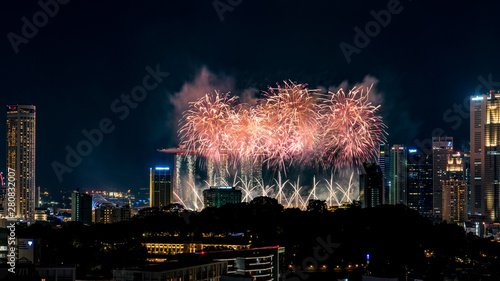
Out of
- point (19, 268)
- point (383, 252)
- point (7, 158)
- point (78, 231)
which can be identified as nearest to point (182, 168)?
point (7, 158)

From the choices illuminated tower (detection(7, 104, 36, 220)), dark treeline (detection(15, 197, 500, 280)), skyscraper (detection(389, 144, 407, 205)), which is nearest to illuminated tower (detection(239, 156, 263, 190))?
dark treeline (detection(15, 197, 500, 280))

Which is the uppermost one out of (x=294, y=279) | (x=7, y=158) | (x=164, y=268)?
(x=7, y=158)

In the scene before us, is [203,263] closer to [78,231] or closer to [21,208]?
[78,231]

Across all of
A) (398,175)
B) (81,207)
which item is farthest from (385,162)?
(81,207)

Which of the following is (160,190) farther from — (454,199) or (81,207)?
(454,199)

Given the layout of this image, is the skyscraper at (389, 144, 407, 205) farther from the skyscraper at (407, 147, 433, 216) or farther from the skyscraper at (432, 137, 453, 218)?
the skyscraper at (432, 137, 453, 218)

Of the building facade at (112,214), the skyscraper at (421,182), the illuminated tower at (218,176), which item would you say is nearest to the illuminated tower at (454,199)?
the skyscraper at (421,182)
